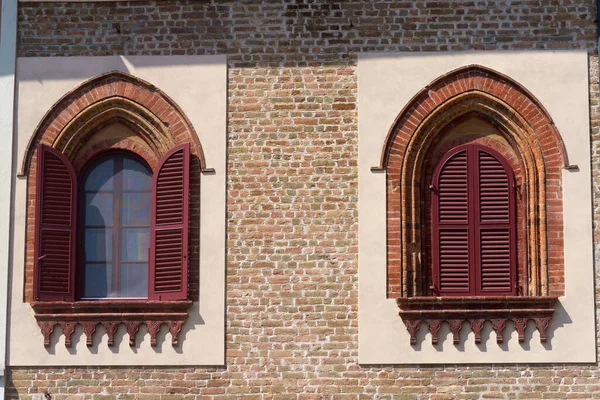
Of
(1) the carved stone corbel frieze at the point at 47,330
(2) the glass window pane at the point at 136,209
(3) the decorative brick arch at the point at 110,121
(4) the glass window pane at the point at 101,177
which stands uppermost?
(3) the decorative brick arch at the point at 110,121

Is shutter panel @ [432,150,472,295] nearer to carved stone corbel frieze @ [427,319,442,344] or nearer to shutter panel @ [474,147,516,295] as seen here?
shutter panel @ [474,147,516,295]

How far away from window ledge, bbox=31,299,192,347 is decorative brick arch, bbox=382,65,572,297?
253cm

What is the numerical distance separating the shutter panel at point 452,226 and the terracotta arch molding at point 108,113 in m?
3.21

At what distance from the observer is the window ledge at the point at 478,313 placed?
13.8 metres

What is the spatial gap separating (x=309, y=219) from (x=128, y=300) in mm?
2344

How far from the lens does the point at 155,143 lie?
576 inches

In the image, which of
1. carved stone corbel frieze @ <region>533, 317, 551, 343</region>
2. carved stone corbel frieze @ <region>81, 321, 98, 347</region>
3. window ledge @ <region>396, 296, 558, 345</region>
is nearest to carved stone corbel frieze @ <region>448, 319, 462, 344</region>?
window ledge @ <region>396, 296, 558, 345</region>

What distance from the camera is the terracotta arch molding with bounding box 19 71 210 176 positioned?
1452 cm

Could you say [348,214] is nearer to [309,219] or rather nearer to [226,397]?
[309,219]

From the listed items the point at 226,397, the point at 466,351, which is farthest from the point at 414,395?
the point at 226,397

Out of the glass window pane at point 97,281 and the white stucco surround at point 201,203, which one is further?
the glass window pane at point 97,281

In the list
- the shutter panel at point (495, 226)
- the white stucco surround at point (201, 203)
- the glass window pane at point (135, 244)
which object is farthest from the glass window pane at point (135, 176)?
the shutter panel at point (495, 226)

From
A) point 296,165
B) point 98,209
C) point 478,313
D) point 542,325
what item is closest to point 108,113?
point 98,209

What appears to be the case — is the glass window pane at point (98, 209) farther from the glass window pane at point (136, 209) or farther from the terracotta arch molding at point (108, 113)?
the terracotta arch molding at point (108, 113)
